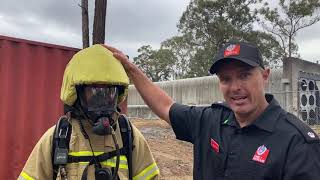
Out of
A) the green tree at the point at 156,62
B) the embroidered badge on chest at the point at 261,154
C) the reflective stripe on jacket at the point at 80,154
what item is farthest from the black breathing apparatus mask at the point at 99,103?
the green tree at the point at 156,62

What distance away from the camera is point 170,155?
42.1ft

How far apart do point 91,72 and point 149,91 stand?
2.53ft

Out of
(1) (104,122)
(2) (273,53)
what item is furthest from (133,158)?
(2) (273,53)

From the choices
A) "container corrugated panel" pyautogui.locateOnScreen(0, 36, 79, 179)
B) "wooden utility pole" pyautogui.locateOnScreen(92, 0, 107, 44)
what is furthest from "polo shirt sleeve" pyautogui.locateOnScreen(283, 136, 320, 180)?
"container corrugated panel" pyautogui.locateOnScreen(0, 36, 79, 179)

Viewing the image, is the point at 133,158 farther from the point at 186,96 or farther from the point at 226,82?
the point at 186,96

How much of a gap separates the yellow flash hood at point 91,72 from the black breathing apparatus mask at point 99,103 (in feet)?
0.16

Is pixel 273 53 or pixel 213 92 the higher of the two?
pixel 273 53

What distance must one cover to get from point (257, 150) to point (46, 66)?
3.76m

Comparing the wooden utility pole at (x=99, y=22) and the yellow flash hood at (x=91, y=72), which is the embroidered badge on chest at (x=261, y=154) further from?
the wooden utility pole at (x=99, y=22)

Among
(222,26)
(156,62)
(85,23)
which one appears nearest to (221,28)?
(222,26)

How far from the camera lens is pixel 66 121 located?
292 cm

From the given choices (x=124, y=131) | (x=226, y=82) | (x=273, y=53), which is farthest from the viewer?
(x=273, y=53)

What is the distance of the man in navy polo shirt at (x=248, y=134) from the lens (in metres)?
2.41

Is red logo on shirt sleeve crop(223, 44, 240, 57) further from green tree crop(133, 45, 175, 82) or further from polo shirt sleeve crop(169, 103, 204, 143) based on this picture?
green tree crop(133, 45, 175, 82)
